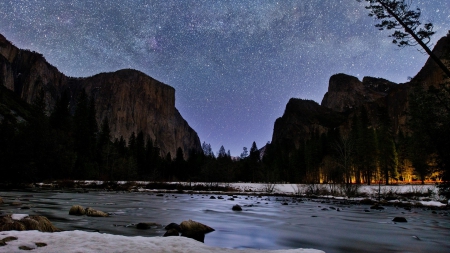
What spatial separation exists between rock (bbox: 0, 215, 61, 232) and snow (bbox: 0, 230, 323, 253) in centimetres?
60

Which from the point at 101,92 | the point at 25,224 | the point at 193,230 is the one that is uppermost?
the point at 101,92

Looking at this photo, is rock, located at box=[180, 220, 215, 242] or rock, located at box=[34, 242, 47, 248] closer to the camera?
rock, located at box=[34, 242, 47, 248]

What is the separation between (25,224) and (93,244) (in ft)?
7.59

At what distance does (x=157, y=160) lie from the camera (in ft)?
335

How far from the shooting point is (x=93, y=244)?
434cm

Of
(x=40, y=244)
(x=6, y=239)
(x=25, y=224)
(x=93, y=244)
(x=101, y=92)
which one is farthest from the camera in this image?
(x=101, y=92)

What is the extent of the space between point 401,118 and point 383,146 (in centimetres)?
9119

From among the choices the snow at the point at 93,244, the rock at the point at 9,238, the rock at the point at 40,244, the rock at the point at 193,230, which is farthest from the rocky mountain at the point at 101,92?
the rock at the point at 40,244

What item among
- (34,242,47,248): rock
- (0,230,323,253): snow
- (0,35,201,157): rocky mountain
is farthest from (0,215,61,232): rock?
(0,35,201,157): rocky mountain

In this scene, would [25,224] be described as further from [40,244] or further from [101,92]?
[101,92]

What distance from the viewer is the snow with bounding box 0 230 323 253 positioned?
3976 millimetres

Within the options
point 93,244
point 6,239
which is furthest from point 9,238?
point 93,244

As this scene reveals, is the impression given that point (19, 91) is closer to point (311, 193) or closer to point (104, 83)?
point (104, 83)

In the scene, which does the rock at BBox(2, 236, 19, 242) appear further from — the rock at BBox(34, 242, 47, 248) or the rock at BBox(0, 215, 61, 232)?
the rock at BBox(0, 215, 61, 232)
